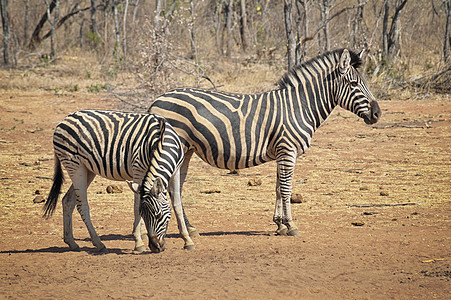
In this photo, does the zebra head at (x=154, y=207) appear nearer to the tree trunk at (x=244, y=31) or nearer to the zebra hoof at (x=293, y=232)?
the zebra hoof at (x=293, y=232)

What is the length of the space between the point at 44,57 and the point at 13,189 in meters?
15.0

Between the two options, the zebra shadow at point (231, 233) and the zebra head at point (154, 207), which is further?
the zebra shadow at point (231, 233)

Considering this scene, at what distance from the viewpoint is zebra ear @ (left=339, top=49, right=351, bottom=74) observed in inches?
269

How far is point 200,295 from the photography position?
14.9 feet

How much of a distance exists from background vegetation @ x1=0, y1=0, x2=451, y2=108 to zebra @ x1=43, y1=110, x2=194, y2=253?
22.1 ft

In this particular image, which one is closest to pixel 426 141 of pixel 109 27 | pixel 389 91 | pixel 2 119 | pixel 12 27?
pixel 389 91

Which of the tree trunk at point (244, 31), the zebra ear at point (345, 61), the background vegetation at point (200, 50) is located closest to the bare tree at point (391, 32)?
the background vegetation at point (200, 50)

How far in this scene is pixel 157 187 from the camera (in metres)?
5.46

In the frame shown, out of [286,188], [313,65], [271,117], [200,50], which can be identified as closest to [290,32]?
[313,65]

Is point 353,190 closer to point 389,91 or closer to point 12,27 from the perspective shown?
point 389,91

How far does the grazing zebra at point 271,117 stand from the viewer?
6520 millimetres

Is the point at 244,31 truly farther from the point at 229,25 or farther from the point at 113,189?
the point at 113,189

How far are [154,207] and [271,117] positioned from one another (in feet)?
6.55

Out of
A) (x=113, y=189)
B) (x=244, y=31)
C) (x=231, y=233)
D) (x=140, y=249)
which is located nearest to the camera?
(x=140, y=249)
